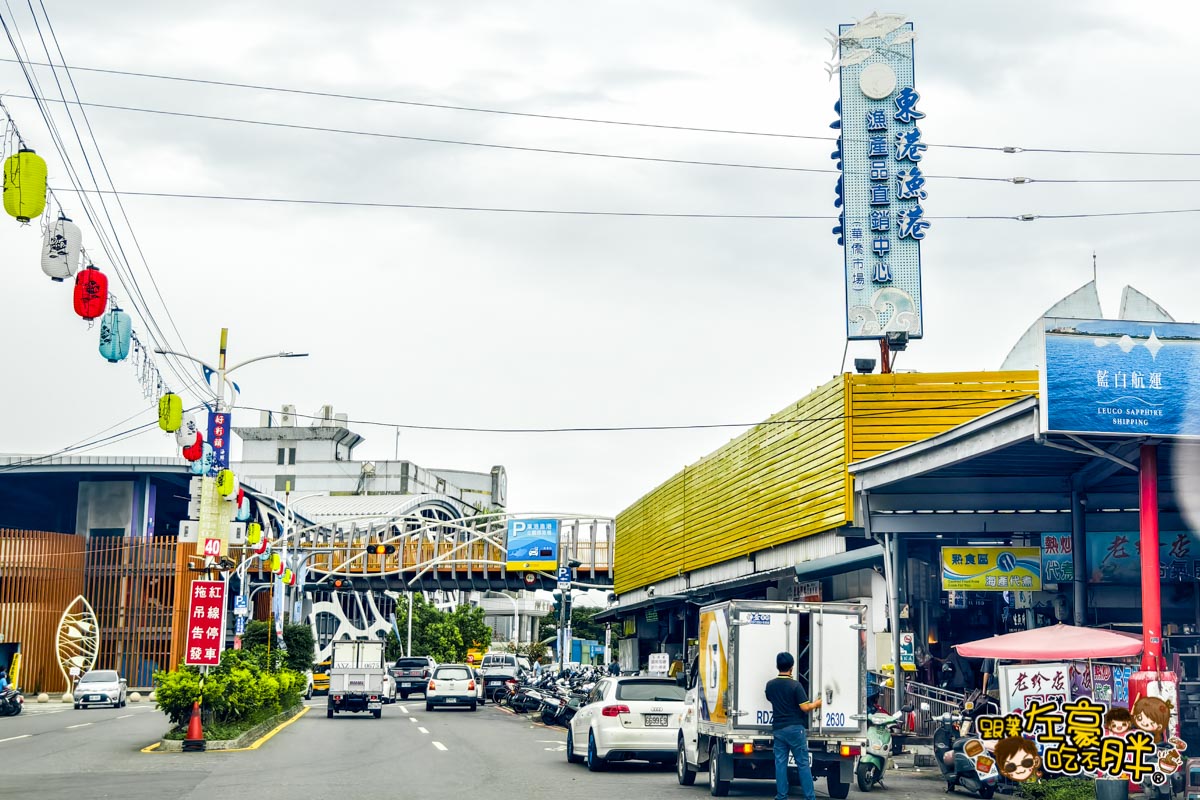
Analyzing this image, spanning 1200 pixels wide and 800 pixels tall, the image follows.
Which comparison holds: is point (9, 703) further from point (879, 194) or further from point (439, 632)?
point (439, 632)

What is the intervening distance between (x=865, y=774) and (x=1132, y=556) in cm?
959

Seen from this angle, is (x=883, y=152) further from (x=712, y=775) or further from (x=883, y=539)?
(x=712, y=775)

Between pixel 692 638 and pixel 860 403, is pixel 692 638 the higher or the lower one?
the lower one

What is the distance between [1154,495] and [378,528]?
75771 millimetres

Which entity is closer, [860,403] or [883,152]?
[860,403]

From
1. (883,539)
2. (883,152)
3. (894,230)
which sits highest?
(883,152)

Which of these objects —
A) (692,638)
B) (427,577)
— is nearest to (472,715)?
(692,638)

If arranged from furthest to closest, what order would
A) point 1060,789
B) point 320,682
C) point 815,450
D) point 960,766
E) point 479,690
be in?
point 320,682 < point 479,690 < point 815,450 < point 960,766 < point 1060,789

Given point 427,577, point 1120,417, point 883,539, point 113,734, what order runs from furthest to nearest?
1. point 427,577
2. point 113,734
3. point 883,539
4. point 1120,417

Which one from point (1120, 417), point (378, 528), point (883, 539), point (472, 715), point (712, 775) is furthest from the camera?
point (378, 528)

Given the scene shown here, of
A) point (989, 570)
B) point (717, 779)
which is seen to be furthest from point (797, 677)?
point (989, 570)

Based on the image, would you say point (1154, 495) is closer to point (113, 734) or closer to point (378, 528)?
point (113, 734)

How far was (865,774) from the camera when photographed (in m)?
18.6

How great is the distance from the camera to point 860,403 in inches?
1158
